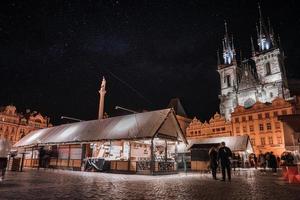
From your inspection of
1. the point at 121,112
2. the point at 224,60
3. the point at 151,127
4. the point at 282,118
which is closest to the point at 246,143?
the point at 282,118

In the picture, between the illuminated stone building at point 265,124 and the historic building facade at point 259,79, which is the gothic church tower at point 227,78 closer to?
the historic building facade at point 259,79

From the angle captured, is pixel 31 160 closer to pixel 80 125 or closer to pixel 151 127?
pixel 80 125

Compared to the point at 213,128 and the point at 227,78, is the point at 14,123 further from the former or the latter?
the point at 227,78

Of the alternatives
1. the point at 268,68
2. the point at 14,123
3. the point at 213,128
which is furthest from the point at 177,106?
the point at 14,123

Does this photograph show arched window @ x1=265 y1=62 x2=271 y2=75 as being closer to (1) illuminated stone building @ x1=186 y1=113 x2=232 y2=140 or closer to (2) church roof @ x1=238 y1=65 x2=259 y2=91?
(2) church roof @ x1=238 y1=65 x2=259 y2=91

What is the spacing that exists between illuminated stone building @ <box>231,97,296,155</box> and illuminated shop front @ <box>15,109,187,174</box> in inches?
1310

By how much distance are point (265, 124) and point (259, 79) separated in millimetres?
18243

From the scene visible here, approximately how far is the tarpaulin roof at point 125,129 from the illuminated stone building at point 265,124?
35.9m

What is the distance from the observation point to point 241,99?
66812mm

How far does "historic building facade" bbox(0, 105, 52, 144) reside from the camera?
6141cm

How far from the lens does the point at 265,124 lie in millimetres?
52156

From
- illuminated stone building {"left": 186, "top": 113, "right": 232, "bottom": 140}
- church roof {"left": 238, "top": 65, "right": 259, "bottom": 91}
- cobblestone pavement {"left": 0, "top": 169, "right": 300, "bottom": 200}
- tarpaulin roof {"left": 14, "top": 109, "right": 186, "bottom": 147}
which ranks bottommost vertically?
cobblestone pavement {"left": 0, "top": 169, "right": 300, "bottom": 200}

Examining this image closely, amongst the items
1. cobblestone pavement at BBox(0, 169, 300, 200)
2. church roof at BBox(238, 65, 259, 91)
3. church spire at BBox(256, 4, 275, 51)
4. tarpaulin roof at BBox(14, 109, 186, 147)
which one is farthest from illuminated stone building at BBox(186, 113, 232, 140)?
cobblestone pavement at BBox(0, 169, 300, 200)

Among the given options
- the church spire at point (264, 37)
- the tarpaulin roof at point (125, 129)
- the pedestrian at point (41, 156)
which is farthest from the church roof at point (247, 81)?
the pedestrian at point (41, 156)
